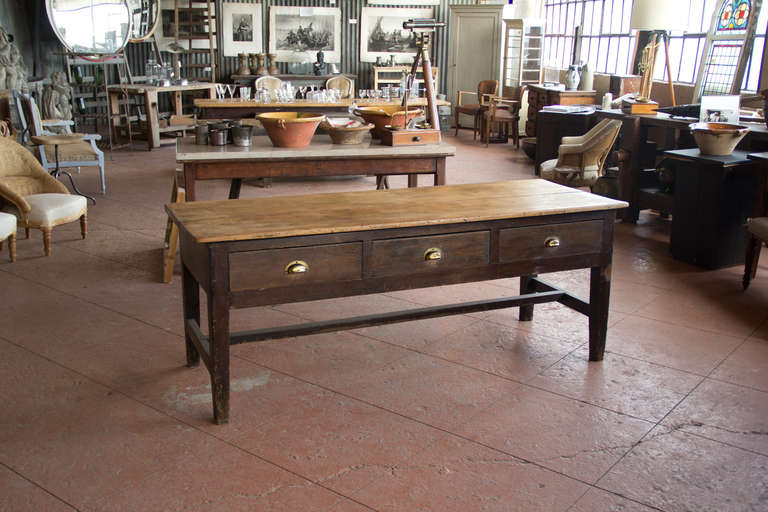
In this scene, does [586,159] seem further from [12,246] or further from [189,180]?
[12,246]

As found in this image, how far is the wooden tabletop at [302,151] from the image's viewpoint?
15.7 feet

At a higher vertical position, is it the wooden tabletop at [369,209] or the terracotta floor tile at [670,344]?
the wooden tabletop at [369,209]

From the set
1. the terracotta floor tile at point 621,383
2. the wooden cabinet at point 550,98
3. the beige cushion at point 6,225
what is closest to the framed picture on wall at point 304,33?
the wooden cabinet at point 550,98

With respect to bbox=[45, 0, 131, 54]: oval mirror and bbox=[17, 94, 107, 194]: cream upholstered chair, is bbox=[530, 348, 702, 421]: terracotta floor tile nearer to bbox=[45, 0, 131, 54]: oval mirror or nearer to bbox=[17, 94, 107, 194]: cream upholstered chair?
bbox=[17, 94, 107, 194]: cream upholstered chair

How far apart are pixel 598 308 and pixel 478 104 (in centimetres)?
962

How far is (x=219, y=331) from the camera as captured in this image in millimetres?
2957

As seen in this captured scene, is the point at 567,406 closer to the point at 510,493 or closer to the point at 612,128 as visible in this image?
the point at 510,493

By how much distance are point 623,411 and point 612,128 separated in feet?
12.2

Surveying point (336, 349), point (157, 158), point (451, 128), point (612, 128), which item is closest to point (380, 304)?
point (336, 349)

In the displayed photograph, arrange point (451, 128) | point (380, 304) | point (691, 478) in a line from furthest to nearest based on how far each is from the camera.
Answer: point (451, 128)
point (380, 304)
point (691, 478)

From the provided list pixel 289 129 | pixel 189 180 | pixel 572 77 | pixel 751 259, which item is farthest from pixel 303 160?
pixel 572 77

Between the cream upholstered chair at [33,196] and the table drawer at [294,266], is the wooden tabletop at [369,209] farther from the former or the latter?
the cream upholstered chair at [33,196]

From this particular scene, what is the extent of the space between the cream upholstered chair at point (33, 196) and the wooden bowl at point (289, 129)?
1.72m

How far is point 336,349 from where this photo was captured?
3.86 meters
